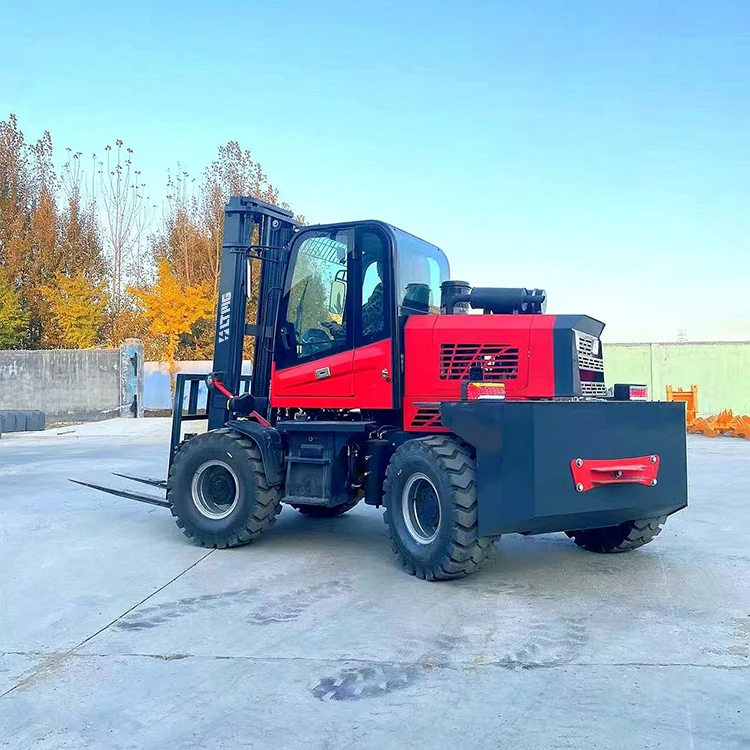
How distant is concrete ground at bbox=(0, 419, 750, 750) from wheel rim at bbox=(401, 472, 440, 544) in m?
0.38

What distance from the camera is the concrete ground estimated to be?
354 cm

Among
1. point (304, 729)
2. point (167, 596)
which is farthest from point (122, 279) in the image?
point (304, 729)

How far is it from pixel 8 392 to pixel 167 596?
1042 inches

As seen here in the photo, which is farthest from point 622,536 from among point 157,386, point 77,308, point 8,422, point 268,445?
point 77,308

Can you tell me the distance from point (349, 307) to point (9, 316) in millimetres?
30396

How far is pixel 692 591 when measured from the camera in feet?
19.1

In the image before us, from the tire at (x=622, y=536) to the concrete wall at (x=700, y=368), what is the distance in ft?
68.9

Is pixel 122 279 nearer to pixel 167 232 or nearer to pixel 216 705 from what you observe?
pixel 167 232

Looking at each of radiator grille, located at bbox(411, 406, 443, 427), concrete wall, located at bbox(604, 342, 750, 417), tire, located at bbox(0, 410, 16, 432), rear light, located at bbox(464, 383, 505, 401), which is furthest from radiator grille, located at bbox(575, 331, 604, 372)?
concrete wall, located at bbox(604, 342, 750, 417)

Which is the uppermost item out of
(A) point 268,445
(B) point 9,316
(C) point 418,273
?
(B) point 9,316

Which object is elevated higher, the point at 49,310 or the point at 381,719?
the point at 49,310

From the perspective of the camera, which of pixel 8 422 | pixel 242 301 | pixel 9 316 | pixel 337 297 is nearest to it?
pixel 337 297

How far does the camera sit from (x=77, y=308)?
3288 centimetres

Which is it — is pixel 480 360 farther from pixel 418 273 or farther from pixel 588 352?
pixel 418 273
